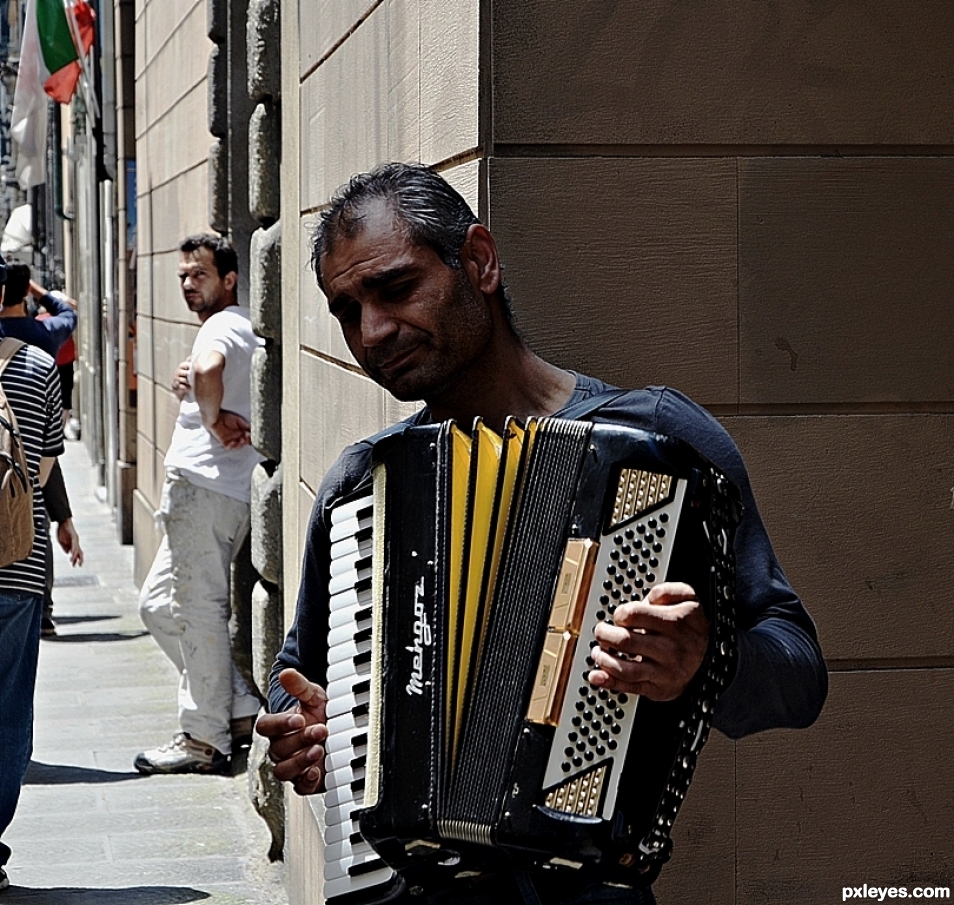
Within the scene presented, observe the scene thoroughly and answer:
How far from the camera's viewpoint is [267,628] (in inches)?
230

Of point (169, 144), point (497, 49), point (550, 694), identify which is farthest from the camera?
point (169, 144)

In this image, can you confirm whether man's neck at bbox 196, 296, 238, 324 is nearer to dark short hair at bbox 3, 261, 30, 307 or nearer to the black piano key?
dark short hair at bbox 3, 261, 30, 307

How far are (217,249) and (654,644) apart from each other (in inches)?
213

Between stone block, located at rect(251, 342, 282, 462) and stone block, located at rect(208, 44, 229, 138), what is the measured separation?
223 cm

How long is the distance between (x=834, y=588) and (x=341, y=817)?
4.58 ft

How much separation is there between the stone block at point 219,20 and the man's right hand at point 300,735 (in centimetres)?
573

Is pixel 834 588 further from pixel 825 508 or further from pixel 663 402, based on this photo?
pixel 663 402

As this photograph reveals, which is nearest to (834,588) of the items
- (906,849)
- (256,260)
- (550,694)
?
(906,849)

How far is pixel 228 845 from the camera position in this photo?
6.02 m

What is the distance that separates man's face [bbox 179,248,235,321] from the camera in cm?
717

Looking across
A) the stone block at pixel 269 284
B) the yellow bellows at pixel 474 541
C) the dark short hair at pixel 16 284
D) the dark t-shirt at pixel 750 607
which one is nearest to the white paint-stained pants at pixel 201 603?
the stone block at pixel 269 284

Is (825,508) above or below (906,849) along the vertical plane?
above

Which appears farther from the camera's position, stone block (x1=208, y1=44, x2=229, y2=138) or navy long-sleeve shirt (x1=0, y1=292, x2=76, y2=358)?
navy long-sleeve shirt (x1=0, y1=292, x2=76, y2=358)

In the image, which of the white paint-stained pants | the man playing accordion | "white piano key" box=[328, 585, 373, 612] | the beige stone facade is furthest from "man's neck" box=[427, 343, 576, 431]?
the white paint-stained pants
